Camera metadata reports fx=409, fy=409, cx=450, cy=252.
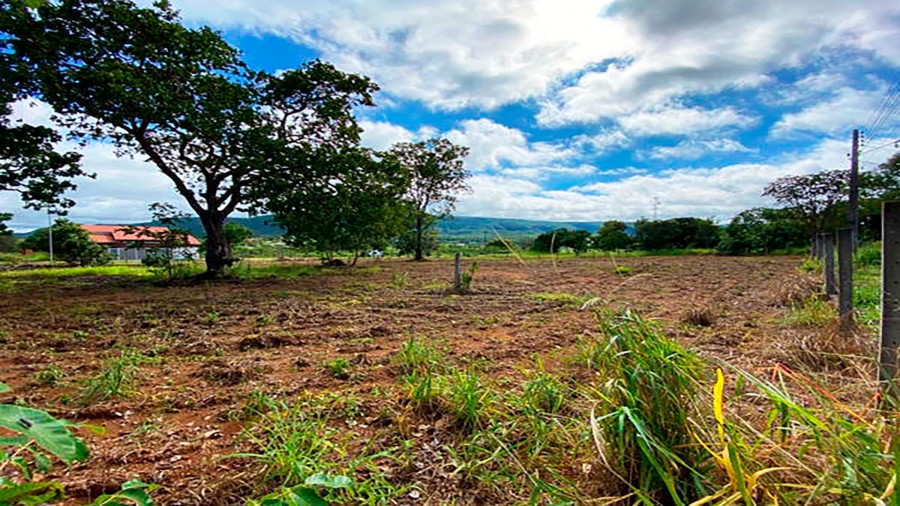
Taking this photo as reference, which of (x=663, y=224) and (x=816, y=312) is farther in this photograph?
(x=663, y=224)

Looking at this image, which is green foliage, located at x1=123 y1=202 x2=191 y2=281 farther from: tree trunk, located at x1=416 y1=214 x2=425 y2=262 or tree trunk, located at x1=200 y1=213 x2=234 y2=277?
tree trunk, located at x1=416 y1=214 x2=425 y2=262

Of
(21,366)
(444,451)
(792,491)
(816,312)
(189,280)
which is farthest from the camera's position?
(189,280)

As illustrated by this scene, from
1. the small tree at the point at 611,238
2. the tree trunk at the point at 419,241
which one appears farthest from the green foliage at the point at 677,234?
the tree trunk at the point at 419,241

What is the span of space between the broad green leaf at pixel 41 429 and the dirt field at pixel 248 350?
1074 millimetres

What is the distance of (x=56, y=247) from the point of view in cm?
2225

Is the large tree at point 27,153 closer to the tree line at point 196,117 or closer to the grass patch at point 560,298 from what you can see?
the tree line at point 196,117

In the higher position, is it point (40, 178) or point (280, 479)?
point (40, 178)

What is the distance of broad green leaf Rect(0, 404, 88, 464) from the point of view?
2.37 feet

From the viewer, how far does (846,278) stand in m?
3.93

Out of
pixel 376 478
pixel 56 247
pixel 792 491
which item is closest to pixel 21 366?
pixel 376 478

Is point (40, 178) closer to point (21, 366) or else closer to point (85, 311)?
point (85, 311)

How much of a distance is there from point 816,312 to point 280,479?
17.9 ft

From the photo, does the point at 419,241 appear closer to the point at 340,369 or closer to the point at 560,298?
the point at 560,298

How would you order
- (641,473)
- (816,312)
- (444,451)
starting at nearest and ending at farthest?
(641,473), (444,451), (816,312)
